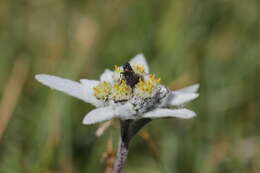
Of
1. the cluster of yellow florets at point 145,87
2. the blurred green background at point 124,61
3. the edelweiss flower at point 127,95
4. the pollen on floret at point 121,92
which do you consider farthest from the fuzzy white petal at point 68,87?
the blurred green background at point 124,61

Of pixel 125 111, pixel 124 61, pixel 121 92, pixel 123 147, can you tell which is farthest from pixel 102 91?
pixel 124 61

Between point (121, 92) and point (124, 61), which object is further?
point (124, 61)

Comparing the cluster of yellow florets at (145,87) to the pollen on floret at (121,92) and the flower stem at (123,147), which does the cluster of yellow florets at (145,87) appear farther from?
the flower stem at (123,147)

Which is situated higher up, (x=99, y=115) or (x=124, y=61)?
(x=124, y=61)

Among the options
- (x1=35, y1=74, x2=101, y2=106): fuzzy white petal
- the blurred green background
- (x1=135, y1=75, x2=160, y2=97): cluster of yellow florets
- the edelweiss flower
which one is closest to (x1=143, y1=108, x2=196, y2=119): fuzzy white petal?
the edelweiss flower

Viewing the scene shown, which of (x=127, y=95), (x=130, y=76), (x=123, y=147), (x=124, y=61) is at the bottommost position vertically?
(x=123, y=147)

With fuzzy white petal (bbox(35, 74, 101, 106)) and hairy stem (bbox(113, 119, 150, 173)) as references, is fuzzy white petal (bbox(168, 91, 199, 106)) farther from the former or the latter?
fuzzy white petal (bbox(35, 74, 101, 106))

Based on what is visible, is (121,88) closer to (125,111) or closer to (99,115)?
(125,111)

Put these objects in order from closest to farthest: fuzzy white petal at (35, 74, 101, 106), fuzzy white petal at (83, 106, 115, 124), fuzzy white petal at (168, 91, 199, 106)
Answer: fuzzy white petal at (83, 106, 115, 124)
fuzzy white petal at (35, 74, 101, 106)
fuzzy white petal at (168, 91, 199, 106)
